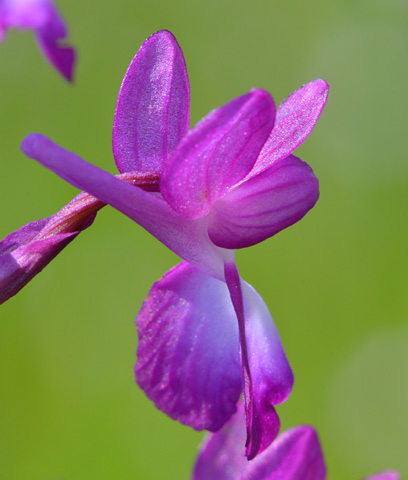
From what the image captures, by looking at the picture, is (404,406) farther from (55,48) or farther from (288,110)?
(55,48)

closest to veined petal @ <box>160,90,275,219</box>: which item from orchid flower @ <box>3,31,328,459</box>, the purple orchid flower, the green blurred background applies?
orchid flower @ <box>3,31,328,459</box>

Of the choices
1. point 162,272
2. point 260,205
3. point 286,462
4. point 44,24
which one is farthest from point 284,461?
point 162,272

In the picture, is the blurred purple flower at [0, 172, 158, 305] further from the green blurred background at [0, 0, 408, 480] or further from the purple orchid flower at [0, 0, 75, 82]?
the green blurred background at [0, 0, 408, 480]

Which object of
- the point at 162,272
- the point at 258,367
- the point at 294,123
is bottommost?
the point at 162,272

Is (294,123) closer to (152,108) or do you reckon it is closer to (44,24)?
(152,108)

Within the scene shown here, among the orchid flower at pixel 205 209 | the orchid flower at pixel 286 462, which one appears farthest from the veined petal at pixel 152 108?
the orchid flower at pixel 286 462

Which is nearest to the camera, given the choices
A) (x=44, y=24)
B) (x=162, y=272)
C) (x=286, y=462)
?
(x=44, y=24)

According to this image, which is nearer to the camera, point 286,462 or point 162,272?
point 286,462
